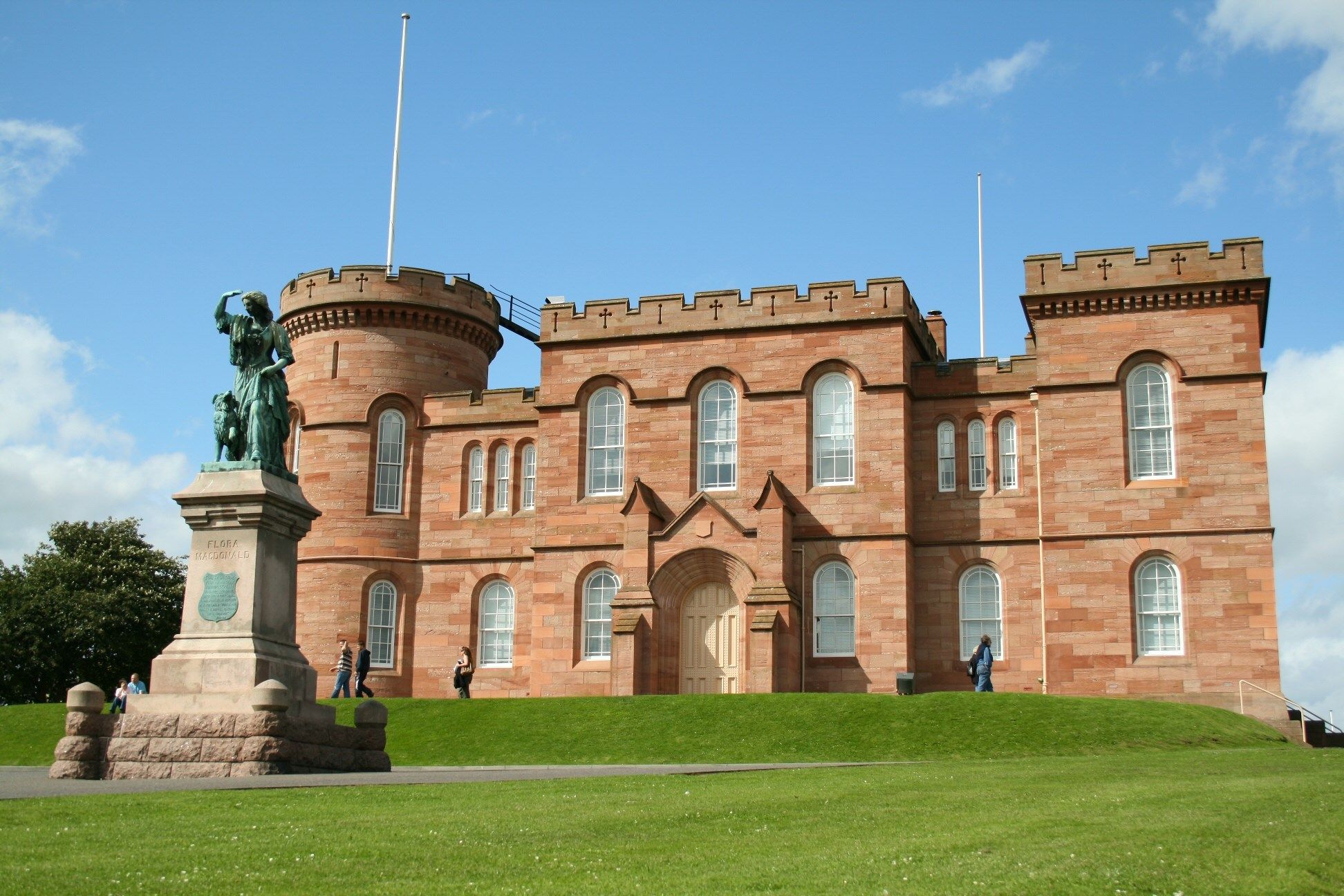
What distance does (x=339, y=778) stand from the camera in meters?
18.5

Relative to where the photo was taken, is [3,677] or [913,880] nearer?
[913,880]

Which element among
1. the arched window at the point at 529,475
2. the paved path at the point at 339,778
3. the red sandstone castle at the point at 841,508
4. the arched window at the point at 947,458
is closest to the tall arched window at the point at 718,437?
the red sandstone castle at the point at 841,508

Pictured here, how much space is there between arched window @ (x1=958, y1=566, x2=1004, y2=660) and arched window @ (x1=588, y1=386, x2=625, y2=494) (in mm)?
9079

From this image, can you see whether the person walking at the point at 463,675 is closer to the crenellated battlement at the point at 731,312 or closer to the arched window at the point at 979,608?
the crenellated battlement at the point at 731,312

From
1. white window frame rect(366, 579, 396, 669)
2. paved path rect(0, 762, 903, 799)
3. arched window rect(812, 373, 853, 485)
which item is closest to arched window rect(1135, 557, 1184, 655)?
arched window rect(812, 373, 853, 485)

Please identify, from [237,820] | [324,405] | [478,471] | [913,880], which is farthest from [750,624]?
[913,880]

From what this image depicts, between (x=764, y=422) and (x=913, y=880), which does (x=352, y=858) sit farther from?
(x=764, y=422)

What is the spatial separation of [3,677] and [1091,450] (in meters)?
36.7

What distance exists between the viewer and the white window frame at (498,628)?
4019 centimetres

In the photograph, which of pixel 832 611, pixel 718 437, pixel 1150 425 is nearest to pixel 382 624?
pixel 718 437

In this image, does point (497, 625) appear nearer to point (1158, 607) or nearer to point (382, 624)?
point (382, 624)

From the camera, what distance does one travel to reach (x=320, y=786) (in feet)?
54.2

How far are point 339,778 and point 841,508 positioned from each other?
19.8 metres

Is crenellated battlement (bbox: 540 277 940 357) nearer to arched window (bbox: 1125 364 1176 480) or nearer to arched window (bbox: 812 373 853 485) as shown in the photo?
arched window (bbox: 812 373 853 485)
